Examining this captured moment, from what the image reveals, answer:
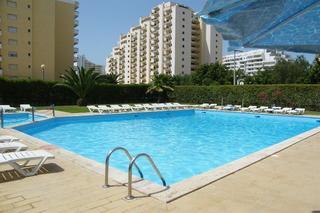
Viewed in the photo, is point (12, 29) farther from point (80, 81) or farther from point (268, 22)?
point (268, 22)

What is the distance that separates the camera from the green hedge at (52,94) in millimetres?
27109

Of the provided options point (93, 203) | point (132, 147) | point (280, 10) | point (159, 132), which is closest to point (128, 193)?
point (93, 203)

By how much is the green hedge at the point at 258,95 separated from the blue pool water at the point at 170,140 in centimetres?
518

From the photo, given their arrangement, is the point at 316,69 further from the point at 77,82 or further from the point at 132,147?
the point at 132,147

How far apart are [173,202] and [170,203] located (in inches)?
2.5

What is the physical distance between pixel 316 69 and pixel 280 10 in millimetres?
49489

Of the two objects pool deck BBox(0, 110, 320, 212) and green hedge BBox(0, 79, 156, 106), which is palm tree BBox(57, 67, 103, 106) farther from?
pool deck BBox(0, 110, 320, 212)

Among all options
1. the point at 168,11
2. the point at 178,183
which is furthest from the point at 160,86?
the point at 168,11

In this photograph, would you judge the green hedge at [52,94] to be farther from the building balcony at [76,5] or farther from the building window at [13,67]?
the building balcony at [76,5]

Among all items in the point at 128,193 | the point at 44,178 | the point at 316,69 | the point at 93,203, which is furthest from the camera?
the point at 316,69

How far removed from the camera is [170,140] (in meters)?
13.5

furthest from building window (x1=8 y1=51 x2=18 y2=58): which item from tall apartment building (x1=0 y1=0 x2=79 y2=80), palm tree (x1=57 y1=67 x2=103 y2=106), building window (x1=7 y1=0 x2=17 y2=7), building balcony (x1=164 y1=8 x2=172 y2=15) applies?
building balcony (x1=164 y1=8 x2=172 y2=15)

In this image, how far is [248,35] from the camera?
3176 mm

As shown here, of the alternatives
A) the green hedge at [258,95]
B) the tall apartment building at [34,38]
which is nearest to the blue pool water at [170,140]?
the green hedge at [258,95]
